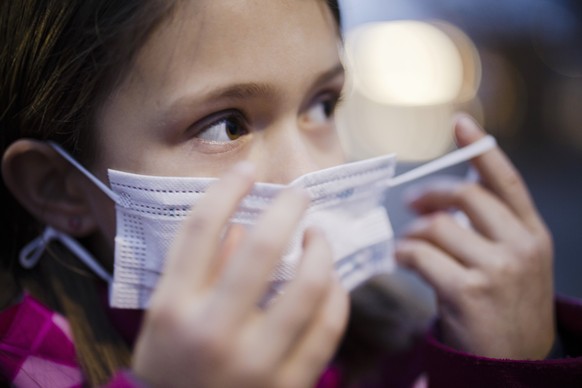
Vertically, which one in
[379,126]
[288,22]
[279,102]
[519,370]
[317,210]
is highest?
[288,22]

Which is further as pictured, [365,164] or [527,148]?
[527,148]

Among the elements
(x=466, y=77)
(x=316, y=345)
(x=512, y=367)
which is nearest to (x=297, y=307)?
(x=316, y=345)

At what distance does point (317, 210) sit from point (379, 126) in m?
7.37

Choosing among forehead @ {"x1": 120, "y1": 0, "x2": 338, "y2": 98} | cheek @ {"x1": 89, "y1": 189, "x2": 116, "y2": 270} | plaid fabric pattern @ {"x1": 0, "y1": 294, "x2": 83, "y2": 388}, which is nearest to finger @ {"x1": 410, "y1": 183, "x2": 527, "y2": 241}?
forehead @ {"x1": 120, "y1": 0, "x2": 338, "y2": 98}

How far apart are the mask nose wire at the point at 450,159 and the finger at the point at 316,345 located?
1.78 feet

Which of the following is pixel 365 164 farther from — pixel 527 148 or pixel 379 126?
pixel 379 126

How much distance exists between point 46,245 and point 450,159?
3.05 ft

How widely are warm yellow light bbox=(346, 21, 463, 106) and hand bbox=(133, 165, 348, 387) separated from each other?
7451mm

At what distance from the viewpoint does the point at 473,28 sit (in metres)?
8.23

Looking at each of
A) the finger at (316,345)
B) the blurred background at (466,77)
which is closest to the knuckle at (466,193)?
the finger at (316,345)

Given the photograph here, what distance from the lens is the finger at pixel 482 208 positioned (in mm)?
1246

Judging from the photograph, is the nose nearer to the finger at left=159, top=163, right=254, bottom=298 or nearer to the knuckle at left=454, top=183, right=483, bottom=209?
the finger at left=159, top=163, right=254, bottom=298

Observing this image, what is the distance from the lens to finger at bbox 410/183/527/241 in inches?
49.1

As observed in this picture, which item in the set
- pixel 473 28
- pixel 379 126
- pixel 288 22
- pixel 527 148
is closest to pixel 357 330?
pixel 288 22
